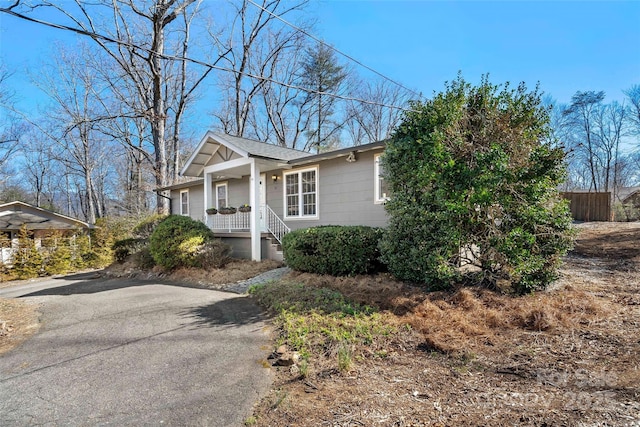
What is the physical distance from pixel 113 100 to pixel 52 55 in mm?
4403

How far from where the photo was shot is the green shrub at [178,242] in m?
9.70

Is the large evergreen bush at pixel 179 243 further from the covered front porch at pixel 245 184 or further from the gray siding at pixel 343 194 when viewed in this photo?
the gray siding at pixel 343 194

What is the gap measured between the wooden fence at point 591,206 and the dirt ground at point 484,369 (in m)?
15.3

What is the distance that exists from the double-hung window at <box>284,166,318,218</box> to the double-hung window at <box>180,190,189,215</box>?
25.8 feet

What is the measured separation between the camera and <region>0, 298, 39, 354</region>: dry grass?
4.69 metres

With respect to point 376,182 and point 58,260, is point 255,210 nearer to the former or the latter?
point 376,182

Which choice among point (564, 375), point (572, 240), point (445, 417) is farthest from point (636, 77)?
point (445, 417)

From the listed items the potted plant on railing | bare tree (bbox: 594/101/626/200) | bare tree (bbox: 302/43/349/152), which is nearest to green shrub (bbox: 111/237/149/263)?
the potted plant on railing

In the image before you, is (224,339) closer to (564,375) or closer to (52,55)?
(564,375)

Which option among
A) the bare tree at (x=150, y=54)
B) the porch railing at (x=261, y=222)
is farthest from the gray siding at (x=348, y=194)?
the bare tree at (x=150, y=54)

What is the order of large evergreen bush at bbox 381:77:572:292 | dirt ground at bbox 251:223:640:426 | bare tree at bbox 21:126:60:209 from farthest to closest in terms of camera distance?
1. bare tree at bbox 21:126:60:209
2. large evergreen bush at bbox 381:77:572:292
3. dirt ground at bbox 251:223:640:426

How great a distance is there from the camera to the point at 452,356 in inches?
145

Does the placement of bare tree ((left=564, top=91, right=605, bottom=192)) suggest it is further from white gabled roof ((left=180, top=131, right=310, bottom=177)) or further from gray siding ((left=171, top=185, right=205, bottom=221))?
gray siding ((left=171, top=185, right=205, bottom=221))

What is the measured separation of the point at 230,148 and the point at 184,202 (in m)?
7.67
